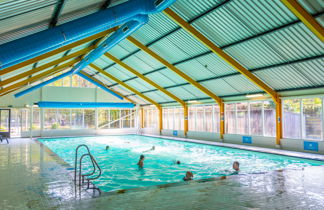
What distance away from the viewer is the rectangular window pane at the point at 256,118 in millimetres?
14391

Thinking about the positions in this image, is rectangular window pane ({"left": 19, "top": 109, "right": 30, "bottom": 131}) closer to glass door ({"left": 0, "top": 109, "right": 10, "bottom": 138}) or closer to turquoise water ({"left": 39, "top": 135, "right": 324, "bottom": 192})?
glass door ({"left": 0, "top": 109, "right": 10, "bottom": 138})

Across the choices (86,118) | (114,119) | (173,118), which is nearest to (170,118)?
(173,118)

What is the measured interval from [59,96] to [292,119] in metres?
18.5

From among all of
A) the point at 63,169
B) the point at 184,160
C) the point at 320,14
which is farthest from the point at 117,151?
the point at 320,14

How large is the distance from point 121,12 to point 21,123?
16.8 metres

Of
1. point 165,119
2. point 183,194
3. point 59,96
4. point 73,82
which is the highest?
point 73,82

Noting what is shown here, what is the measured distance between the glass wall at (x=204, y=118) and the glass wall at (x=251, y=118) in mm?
1315

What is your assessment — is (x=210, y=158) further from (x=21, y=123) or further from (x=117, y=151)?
Answer: (x=21, y=123)

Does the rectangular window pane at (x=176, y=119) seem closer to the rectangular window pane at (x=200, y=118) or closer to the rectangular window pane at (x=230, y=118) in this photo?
the rectangular window pane at (x=200, y=118)

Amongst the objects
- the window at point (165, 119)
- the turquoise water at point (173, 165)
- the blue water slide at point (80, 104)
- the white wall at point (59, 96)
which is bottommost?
the turquoise water at point (173, 165)

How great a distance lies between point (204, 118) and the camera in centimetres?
1858

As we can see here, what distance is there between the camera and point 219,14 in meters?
9.74

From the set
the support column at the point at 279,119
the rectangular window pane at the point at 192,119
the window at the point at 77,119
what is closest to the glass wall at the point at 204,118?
the rectangular window pane at the point at 192,119

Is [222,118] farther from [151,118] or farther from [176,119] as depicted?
[151,118]
